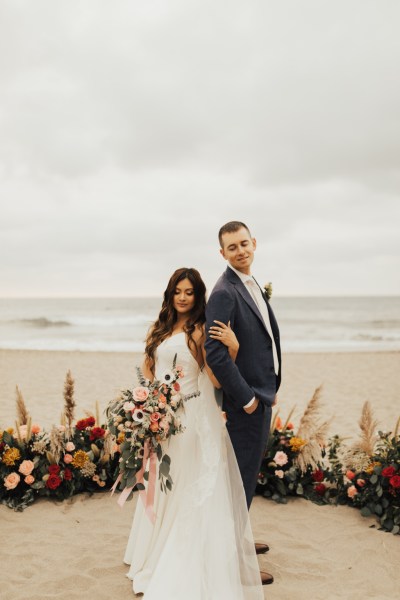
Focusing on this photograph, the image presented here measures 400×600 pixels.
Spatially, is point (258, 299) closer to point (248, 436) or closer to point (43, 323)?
point (248, 436)

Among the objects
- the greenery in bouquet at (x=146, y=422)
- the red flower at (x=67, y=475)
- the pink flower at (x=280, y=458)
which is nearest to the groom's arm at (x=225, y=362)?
the greenery in bouquet at (x=146, y=422)

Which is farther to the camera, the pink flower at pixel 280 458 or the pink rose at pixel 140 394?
the pink flower at pixel 280 458

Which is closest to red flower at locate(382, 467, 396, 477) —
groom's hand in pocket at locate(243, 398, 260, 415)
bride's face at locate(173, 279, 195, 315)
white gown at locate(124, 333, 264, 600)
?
white gown at locate(124, 333, 264, 600)

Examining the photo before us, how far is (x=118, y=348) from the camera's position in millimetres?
23516

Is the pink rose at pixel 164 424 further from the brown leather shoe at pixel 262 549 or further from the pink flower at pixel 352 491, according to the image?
the pink flower at pixel 352 491

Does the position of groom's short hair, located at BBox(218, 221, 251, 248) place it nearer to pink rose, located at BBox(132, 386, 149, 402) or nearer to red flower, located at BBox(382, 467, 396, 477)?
pink rose, located at BBox(132, 386, 149, 402)

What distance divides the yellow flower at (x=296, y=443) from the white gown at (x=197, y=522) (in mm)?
1664

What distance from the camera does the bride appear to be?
3.13m

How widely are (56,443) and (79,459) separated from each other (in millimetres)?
312

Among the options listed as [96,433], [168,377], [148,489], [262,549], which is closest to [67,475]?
[96,433]

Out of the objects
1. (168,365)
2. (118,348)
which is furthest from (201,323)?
(118,348)

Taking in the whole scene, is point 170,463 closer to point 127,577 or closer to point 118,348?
point 127,577

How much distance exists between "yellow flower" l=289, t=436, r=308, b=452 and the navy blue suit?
152 centimetres

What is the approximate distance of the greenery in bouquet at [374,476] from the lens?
4.32 meters
